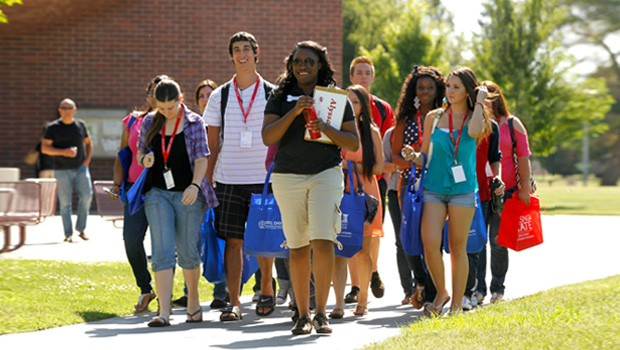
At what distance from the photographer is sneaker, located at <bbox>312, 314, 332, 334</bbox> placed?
253 inches

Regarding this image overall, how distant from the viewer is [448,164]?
282 inches

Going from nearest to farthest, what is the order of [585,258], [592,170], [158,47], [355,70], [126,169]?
[126,169], [355,70], [585,258], [158,47], [592,170]

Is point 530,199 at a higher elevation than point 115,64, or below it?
below

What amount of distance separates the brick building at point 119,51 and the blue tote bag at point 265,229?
14352mm

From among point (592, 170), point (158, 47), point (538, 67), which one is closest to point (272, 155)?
point (158, 47)

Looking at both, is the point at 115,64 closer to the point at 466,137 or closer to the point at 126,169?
the point at 126,169

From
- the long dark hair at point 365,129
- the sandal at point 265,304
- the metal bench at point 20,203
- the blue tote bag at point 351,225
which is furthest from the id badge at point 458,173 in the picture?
the metal bench at point 20,203

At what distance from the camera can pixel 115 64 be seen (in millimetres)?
21344

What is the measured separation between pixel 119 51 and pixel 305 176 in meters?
15.8

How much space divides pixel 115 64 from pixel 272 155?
48.8 ft

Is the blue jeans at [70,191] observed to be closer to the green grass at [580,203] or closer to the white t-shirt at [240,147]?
the green grass at [580,203]

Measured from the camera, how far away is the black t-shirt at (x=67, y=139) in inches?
560

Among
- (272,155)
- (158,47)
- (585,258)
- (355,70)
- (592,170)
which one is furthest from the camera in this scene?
(592,170)

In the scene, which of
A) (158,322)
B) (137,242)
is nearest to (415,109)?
(137,242)
